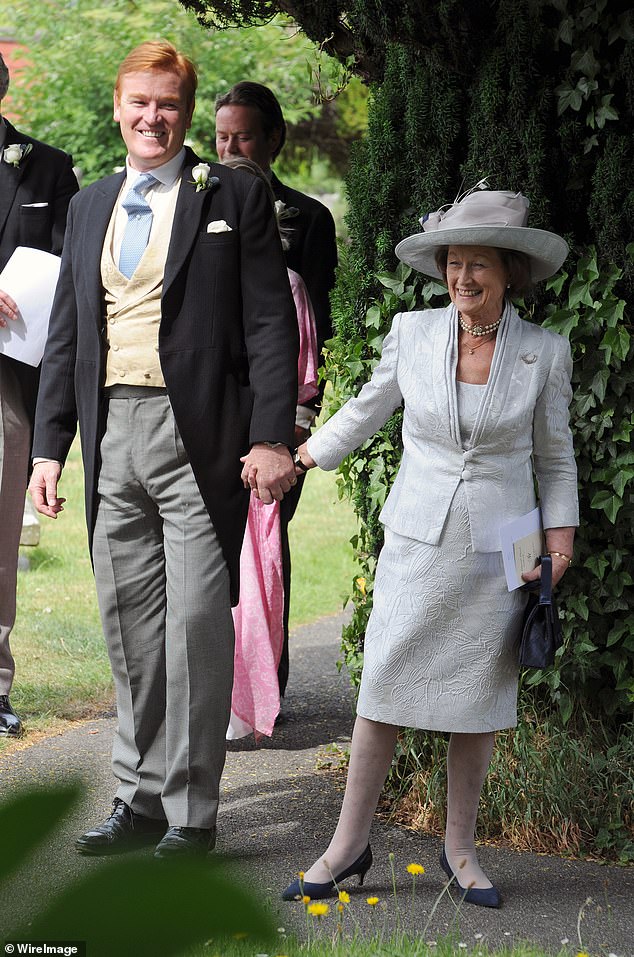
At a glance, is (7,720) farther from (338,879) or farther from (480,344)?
(480,344)

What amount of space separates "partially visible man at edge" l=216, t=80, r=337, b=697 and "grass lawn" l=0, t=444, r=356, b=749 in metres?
0.61

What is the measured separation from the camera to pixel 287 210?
15.8 feet

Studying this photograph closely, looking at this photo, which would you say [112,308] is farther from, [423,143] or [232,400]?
[423,143]

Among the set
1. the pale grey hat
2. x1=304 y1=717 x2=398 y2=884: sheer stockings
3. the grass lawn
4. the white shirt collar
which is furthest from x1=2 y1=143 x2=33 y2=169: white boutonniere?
x1=304 y1=717 x2=398 y2=884: sheer stockings

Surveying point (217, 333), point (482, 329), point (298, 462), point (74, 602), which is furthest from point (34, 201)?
point (74, 602)

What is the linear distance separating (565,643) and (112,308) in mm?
1642

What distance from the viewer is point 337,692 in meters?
5.87

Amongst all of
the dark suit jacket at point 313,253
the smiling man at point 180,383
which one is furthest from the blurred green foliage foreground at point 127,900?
the dark suit jacket at point 313,253

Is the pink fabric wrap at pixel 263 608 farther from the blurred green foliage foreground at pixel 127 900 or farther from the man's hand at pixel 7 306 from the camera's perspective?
the blurred green foliage foreground at pixel 127 900

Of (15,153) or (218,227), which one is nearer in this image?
(218,227)

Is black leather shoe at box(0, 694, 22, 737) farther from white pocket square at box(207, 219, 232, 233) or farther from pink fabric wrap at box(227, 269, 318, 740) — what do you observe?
white pocket square at box(207, 219, 232, 233)

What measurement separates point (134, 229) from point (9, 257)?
56.2 inches

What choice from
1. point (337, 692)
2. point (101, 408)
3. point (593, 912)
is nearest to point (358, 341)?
point (101, 408)

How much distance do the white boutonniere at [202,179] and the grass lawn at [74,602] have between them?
3.39 feet
